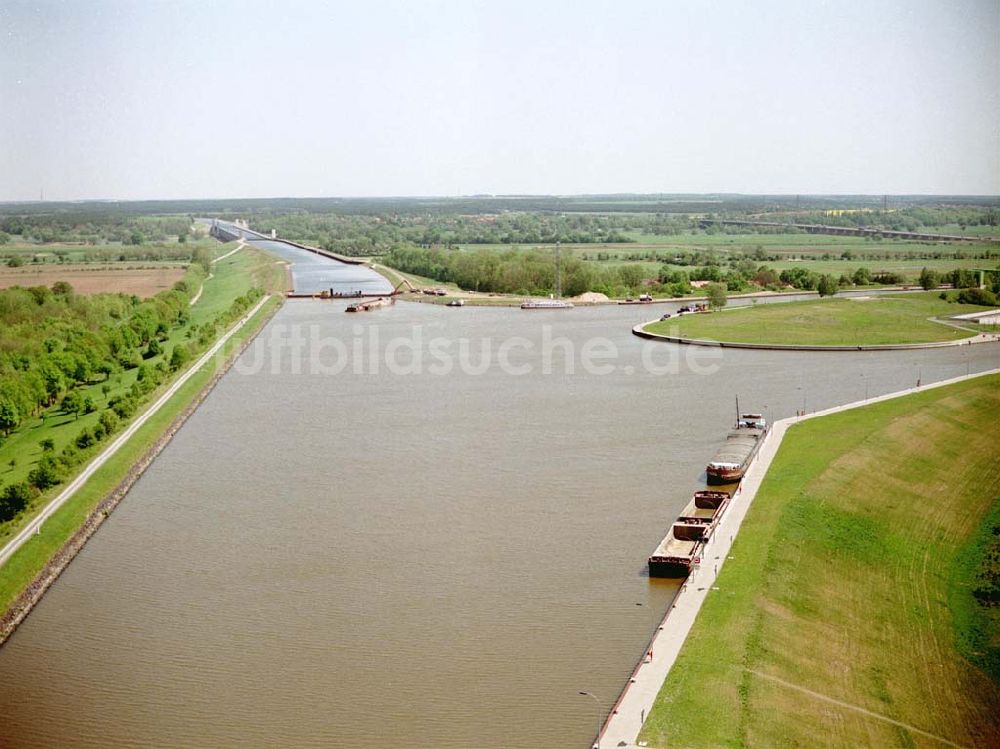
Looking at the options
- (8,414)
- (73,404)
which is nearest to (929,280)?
(73,404)

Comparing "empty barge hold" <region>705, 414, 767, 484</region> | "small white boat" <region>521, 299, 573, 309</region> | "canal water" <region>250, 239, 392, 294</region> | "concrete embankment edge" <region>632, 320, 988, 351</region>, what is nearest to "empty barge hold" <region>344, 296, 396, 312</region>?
"canal water" <region>250, 239, 392, 294</region>

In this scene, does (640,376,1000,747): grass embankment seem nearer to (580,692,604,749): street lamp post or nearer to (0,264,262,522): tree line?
(580,692,604,749): street lamp post

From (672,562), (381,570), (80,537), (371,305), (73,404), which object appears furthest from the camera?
(371,305)

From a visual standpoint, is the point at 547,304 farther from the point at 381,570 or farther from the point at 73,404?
the point at 381,570

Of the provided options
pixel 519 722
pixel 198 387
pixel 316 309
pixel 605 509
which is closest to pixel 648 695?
pixel 519 722

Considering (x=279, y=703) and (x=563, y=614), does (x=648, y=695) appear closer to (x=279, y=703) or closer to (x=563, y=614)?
(x=563, y=614)

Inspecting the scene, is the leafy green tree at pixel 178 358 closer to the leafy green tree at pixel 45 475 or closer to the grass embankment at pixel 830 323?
the leafy green tree at pixel 45 475
